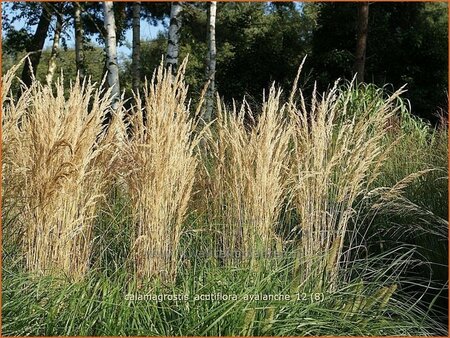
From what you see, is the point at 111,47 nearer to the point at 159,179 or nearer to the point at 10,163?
the point at 10,163

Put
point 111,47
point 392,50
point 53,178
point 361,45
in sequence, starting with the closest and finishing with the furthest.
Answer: point 53,178 → point 111,47 → point 361,45 → point 392,50

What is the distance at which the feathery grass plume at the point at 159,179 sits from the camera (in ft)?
10.1

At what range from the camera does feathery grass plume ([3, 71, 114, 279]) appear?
9.82 ft

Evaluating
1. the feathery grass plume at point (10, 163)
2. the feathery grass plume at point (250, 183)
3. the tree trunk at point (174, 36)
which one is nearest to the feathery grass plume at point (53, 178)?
the feathery grass plume at point (10, 163)

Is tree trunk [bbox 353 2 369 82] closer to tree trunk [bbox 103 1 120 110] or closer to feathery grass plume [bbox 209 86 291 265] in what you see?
tree trunk [bbox 103 1 120 110]

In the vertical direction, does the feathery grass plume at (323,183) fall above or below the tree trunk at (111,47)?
below

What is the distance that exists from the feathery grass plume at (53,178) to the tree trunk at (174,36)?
3.44 m

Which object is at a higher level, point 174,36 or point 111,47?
point 174,36

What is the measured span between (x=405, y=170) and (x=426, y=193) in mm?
543

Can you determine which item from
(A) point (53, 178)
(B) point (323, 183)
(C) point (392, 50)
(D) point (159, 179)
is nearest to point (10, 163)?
(A) point (53, 178)

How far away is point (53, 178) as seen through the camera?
2.96m

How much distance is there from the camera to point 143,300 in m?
2.79

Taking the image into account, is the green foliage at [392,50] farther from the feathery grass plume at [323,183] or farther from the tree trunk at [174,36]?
the feathery grass plume at [323,183]

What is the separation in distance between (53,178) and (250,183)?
40.5 inches
